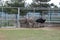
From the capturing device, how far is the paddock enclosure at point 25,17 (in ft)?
70.7

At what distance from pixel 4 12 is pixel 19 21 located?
1.99 metres

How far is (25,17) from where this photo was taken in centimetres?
2248

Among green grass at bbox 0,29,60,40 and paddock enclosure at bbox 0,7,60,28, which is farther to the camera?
paddock enclosure at bbox 0,7,60,28

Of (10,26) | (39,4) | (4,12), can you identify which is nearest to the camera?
(10,26)

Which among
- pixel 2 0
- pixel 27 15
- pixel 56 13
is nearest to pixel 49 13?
pixel 56 13

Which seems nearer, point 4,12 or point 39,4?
point 4,12

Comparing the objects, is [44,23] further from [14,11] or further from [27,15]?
[14,11]

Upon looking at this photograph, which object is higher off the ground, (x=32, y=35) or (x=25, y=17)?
(x=25, y=17)

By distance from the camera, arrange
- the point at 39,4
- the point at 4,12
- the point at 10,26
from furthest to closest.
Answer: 1. the point at 39,4
2. the point at 4,12
3. the point at 10,26

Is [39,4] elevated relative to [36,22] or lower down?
elevated

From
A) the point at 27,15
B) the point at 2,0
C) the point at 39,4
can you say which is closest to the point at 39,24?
the point at 27,15

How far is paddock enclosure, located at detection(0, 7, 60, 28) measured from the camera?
70.7ft

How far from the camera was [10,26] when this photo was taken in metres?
21.2

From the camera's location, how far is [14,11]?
23250mm
